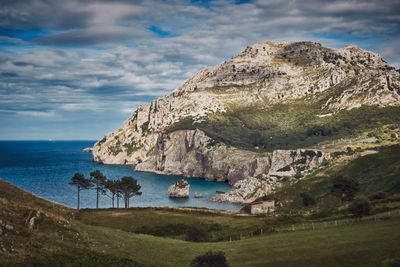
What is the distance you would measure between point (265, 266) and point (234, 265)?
161 inches

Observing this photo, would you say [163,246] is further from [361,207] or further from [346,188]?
[346,188]

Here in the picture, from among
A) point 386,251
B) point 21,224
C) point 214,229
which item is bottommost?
point 214,229

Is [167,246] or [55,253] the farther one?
[167,246]

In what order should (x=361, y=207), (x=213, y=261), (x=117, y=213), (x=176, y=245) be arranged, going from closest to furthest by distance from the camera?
(x=213, y=261) → (x=176, y=245) → (x=361, y=207) → (x=117, y=213)

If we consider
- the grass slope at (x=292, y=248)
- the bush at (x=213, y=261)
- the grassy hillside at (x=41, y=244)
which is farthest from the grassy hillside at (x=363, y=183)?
the grassy hillside at (x=41, y=244)

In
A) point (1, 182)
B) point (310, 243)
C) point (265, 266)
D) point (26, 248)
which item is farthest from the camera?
point (1, 182)

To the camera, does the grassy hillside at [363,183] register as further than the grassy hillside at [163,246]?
Yes

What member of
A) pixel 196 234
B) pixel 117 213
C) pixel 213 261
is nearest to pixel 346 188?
pixel 196 234

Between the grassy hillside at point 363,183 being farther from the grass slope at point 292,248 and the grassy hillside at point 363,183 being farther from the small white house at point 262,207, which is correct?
the grass slope at point 292,248

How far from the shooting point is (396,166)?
111000 mm

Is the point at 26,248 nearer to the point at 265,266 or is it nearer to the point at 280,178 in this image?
the point at 265,266

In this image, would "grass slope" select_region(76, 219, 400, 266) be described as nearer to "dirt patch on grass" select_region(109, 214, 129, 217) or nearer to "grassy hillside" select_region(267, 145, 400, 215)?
"dirt patch on grass" select_region(109, 214, 129, 217)

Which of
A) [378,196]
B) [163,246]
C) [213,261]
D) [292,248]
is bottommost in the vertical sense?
[163,246]

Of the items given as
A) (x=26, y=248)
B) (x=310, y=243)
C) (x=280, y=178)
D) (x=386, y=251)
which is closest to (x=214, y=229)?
(x=310, y=243)
